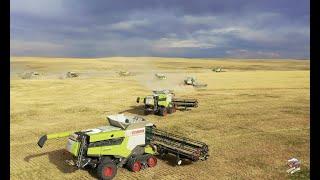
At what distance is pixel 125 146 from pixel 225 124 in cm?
1285

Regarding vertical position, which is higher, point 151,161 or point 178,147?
point 178,147

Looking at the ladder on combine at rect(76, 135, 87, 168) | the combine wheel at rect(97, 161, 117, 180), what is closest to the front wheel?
the combine wheel at rect(97, 161, 117, 180)

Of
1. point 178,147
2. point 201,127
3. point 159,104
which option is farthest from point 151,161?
point 159,104

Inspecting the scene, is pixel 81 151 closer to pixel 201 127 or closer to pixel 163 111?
pixel 201 127

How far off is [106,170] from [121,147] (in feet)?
4.46

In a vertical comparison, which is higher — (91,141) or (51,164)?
(91,141)

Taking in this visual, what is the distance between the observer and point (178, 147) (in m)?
19.5

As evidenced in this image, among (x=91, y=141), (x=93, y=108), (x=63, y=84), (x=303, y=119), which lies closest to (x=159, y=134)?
(x=91, y=141)

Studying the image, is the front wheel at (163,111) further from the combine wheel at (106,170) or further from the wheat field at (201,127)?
the combine wheel at (106,170)

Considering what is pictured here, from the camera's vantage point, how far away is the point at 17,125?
97.0 ft

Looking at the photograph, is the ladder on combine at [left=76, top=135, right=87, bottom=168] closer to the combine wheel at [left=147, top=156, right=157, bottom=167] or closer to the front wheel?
the combine wheel at [left=147, top=156, right=157, bottom=167]

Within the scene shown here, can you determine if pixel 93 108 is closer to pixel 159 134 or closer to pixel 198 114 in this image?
pixel 198 114
